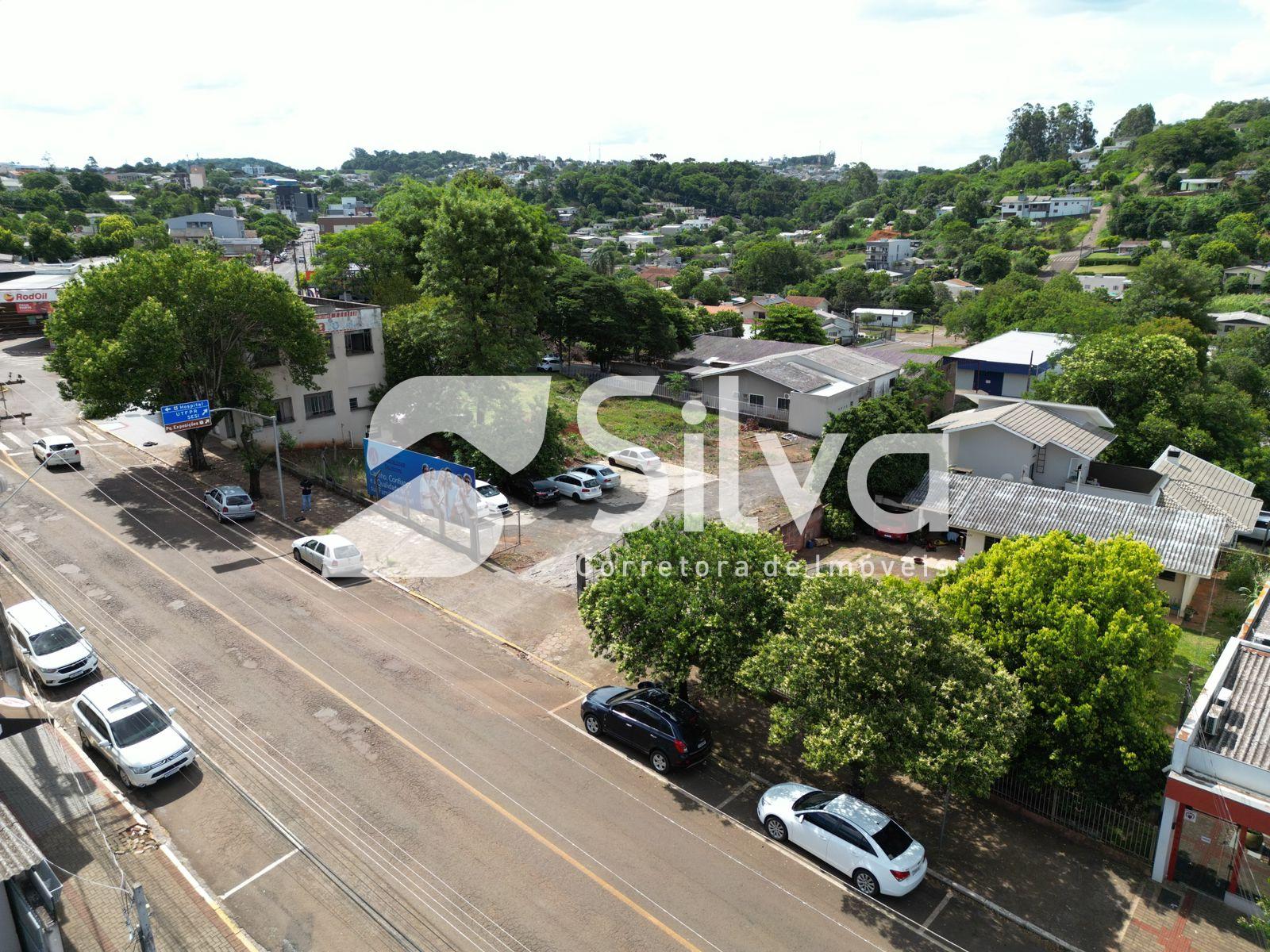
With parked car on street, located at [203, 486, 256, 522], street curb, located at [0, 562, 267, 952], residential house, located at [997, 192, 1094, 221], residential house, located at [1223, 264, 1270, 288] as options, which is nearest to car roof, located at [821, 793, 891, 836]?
street curb, located at [0, 562, 267, 952]

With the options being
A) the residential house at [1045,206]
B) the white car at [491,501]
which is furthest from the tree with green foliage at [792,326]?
the residential house at [1045,206]

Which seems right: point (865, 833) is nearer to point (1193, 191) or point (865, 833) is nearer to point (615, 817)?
point (615, 817)

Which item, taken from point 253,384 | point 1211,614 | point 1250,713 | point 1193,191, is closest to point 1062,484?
point 1211,614

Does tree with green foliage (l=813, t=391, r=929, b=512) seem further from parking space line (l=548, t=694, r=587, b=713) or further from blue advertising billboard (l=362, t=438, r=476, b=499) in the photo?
parking space line (l=548, t=694, r=587, b=713)

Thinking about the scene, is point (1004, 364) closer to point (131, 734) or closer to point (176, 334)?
point (176, 334)

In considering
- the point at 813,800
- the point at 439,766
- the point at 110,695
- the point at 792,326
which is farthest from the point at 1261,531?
the point at 110,695

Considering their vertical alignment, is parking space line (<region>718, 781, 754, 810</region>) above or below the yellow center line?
below
